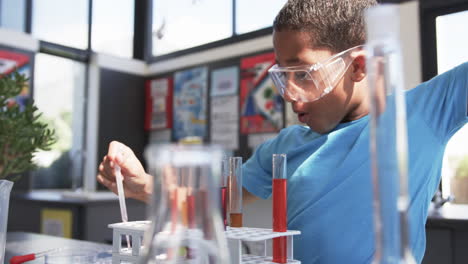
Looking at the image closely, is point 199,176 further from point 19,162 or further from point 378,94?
point 19,162

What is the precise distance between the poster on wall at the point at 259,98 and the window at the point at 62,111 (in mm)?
1454

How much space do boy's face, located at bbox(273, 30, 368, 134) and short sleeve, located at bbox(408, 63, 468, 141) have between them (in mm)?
109

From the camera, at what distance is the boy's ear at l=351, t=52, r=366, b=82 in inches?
30.7

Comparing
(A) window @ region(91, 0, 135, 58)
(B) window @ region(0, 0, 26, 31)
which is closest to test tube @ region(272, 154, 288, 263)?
(B) window @ region(0, 0, 26, 31)

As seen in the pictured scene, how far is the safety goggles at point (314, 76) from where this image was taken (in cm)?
75

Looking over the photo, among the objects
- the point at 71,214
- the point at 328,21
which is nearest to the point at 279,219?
the point at 328,21

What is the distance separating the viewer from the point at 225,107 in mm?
3318

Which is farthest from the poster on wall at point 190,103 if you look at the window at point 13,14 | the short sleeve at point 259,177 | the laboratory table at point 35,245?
the short sleeve at point 259,177

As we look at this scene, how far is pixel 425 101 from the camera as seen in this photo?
753 mm

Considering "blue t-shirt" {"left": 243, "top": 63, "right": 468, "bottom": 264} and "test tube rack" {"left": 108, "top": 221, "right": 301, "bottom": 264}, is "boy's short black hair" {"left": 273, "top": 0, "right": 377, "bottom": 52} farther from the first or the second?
"test tube rack" {"left": 108, "top": 221, "right": 301, "bottom": 264}

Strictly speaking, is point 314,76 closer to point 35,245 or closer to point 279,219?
point 279,219

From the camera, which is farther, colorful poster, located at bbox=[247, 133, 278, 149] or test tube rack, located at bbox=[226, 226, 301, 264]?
colorful poster, located at bbox=[247, 133, 278, 149]

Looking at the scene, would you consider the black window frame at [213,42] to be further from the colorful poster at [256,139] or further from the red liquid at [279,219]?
the red liquid at [279,219]

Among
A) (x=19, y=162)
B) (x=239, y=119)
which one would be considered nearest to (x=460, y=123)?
(x=19, y=162)
